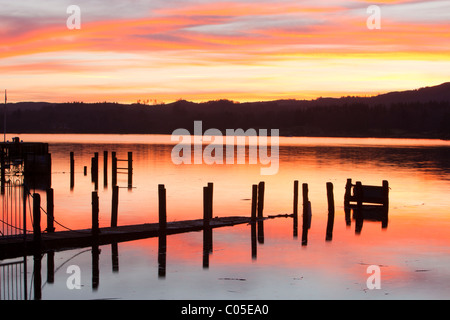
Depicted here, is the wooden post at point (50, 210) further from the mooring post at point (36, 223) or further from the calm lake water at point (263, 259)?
the mooring post at point (36, 223)

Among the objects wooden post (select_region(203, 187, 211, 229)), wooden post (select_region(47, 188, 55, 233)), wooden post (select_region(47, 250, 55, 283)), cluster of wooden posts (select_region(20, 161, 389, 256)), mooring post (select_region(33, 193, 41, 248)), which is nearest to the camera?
wooden post (select_region(47, 250, 55, 283))

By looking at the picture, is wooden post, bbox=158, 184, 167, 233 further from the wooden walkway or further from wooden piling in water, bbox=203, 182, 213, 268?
wooden piling in water, bbox=203, 182, 213, 268

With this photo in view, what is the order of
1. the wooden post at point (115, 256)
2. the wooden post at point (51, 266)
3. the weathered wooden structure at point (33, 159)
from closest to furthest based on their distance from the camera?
the wooden post at point (51, 266) < the wooden post at point (115, 256) < the weathered wooden structure at point (33, 159)

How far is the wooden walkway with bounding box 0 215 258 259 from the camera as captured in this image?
2209 centimetres

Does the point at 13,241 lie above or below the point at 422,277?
above

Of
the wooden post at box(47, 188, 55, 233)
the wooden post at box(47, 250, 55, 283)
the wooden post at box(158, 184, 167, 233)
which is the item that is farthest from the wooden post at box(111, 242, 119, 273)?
the wooden post at box(47, 188, 55, 233)

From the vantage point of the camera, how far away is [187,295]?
20.0 meters

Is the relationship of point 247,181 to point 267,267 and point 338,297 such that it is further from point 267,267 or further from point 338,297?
point 338,297

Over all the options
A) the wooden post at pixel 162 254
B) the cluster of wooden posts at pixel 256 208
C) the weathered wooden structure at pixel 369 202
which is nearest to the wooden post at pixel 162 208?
the cluster of wooden posts at pixel 256 208

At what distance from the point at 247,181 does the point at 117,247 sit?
3910 cm

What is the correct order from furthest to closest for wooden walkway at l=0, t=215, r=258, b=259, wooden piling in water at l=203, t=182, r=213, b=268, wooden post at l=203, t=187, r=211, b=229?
wooden post at l=203, t=187, r=211, b=229
wooden piling in water at l=203, t=182, r=213, b=268
wooden walkway at l=0, t=215, r=258, b=259

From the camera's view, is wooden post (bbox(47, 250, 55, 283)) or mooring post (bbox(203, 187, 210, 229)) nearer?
wooden post (bbox(47, 250, 55, 283))

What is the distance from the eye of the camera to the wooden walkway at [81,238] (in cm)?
2209
